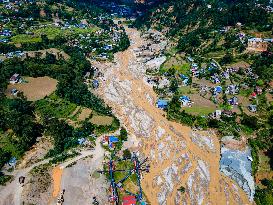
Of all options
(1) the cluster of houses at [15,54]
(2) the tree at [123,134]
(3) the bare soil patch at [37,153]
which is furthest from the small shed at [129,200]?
(1) the cluster of houses at [15,54]

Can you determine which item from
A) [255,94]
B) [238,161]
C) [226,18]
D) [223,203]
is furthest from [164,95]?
[226,18]

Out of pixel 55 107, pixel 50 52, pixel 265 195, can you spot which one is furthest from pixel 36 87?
pixel 265 195

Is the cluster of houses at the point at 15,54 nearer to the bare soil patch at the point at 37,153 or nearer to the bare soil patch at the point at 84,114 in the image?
the bare soil patch at the point at 84,114

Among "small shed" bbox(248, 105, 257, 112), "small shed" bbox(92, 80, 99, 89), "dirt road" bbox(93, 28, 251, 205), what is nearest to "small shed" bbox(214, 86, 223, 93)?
"small shed" bbox(248, 105, 257, 112)

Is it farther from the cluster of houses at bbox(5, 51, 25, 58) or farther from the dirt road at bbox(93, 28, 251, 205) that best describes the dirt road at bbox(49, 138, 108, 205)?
the cluster of houses at bbox(5, 51, 25, 58)

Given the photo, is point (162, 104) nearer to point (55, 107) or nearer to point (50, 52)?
point (55, 107)

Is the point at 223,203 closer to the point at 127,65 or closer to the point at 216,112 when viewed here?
the point at 216,112
